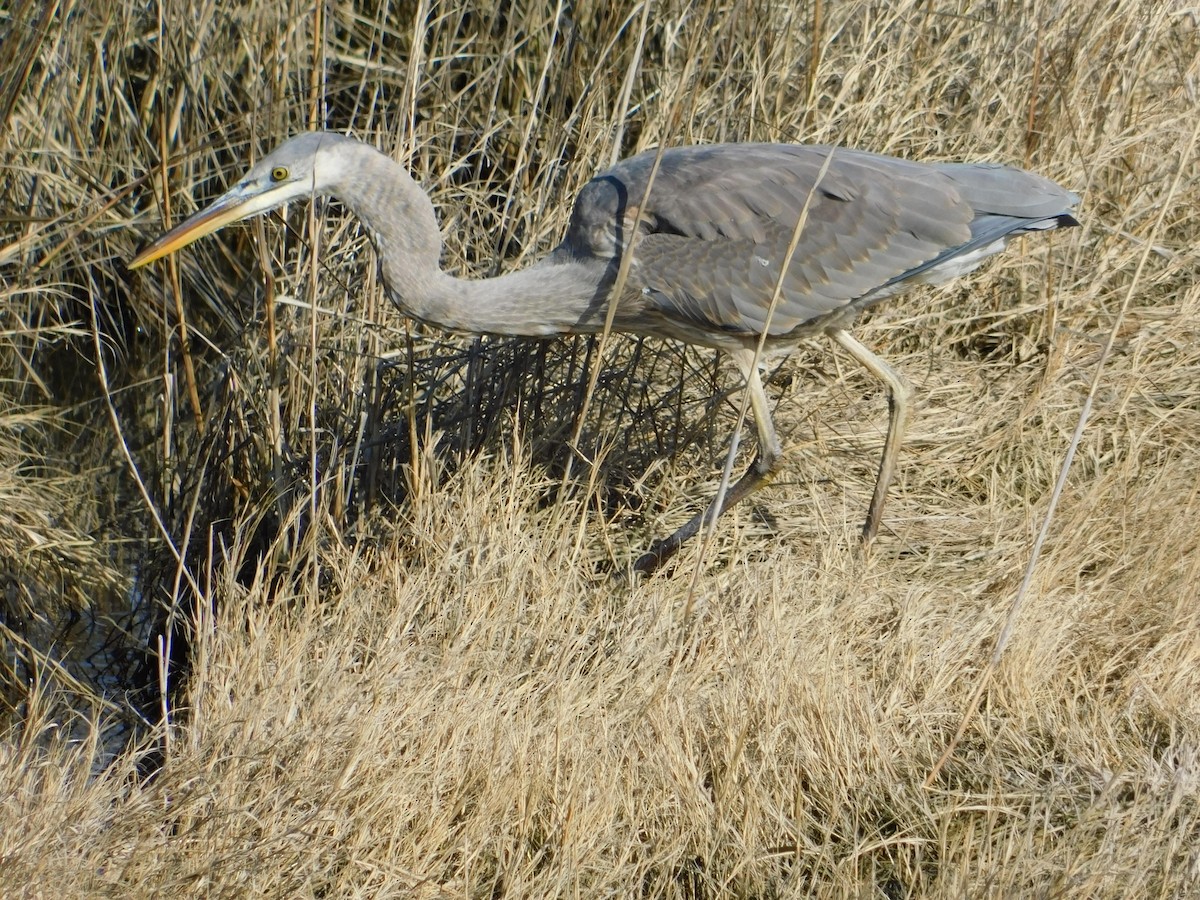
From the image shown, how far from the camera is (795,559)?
14.0ft

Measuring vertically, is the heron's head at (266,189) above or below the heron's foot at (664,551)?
above

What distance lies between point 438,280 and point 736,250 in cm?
92

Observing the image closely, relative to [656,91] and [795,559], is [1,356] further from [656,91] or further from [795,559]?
[795,559]

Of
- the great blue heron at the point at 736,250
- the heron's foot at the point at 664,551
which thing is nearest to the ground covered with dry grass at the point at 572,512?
the heron's foot at the point at 664,551

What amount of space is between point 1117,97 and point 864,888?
3637mm

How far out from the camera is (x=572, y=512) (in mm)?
4062

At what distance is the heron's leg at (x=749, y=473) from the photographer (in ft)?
13.7

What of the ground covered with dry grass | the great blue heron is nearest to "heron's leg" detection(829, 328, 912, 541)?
the great blue heron

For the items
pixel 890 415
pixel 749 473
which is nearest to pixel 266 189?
pixel 749 473

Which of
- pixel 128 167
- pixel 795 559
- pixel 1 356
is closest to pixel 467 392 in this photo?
pixel 795 559

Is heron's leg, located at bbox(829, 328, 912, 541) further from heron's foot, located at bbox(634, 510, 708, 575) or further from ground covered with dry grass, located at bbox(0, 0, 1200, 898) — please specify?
heron's foot, located at bbox(634, 510, 708, 575)

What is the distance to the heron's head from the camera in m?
3.80

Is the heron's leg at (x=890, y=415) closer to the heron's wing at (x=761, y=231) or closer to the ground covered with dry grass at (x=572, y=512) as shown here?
the ground covered with dry grass at (x=572, y=512)

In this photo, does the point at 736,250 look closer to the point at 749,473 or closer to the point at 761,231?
the point at 761,231
